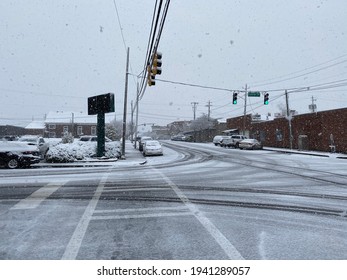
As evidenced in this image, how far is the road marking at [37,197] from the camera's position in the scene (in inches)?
305

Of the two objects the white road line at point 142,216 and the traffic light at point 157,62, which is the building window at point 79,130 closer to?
the traffic light at point 157,62

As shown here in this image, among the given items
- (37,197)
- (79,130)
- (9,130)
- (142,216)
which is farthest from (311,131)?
(9,130)

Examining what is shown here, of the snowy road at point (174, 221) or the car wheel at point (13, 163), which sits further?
the car wheel at point (13, 163)

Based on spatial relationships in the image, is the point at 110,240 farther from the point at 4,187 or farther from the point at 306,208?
the point at 4,187

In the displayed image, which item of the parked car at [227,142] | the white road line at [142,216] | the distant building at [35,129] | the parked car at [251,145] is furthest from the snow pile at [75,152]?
the distant building at [35,129]

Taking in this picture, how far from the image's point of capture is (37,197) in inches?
350

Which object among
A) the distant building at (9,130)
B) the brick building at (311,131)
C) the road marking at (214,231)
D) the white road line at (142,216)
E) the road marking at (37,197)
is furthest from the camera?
the distant building at (9,130)

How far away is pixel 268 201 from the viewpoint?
8148mm

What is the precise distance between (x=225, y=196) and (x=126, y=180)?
4696 mm

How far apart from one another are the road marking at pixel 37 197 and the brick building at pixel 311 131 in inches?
1082

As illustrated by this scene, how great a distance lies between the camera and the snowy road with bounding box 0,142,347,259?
4.60m

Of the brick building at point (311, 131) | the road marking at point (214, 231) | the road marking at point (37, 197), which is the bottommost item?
the road marking at point (37, 197)

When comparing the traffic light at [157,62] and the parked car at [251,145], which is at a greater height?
the traffic light at [157,62]

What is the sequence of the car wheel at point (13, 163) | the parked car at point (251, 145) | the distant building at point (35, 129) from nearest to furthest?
1. the car wheel at point (13, 163)
2. the parked car at point (251, 145)
3. the distant building at point (35, 129)
